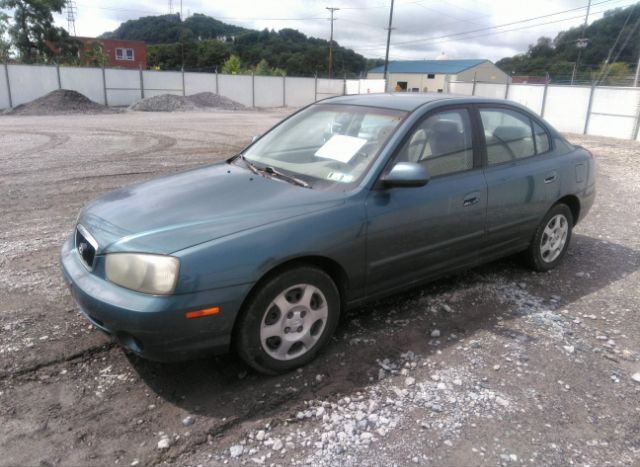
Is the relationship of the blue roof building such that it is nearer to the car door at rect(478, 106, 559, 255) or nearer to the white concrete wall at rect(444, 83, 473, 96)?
the white concrete wall at rect(444, 83, 473, 96)

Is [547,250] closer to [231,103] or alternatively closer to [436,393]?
[436,393]

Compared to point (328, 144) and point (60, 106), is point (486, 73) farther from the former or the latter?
point (328, 144)

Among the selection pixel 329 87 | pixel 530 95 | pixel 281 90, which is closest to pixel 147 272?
pixel 530 95

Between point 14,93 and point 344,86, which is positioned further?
point 344,86

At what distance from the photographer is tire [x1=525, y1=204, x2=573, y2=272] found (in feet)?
15.5

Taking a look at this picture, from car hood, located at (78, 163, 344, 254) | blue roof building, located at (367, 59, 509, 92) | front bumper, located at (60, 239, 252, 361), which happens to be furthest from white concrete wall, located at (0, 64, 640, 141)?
blue roof building, located at (367, 59, 509, 92)

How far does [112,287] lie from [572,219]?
4.33 meters

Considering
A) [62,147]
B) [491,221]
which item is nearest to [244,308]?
[491,221]

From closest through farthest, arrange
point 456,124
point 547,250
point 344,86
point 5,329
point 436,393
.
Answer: point 436,393 < point 5,329 < point 456,124 < point 547,250 < point 344,86

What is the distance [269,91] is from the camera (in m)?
41.1

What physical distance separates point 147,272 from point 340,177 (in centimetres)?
142

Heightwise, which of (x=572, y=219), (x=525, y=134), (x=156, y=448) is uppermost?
(x=525, y=134)

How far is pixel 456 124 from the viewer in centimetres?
397

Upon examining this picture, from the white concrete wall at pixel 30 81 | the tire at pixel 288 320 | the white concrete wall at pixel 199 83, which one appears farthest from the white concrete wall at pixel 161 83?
the tire at pixel 288 320
